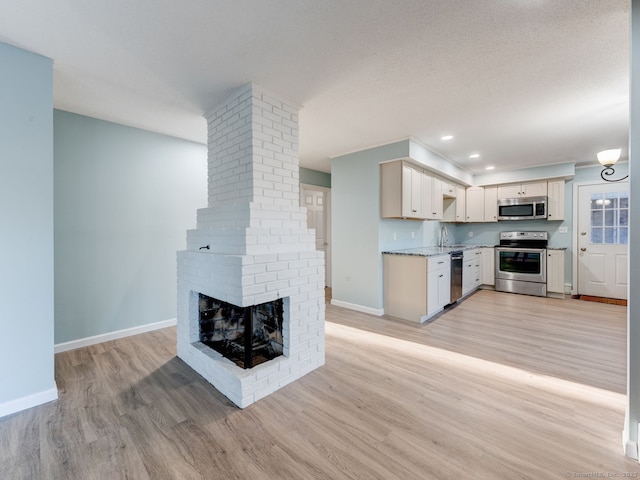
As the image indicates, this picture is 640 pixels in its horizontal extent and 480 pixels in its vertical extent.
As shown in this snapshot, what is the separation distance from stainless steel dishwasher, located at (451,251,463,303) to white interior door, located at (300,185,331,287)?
2491 mm

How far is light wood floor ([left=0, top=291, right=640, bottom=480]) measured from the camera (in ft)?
4.90

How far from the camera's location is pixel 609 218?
498cm

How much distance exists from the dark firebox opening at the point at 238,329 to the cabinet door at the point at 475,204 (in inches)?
209

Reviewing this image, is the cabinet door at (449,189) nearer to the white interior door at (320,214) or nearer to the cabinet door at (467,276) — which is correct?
the cabinet door at (467,276)

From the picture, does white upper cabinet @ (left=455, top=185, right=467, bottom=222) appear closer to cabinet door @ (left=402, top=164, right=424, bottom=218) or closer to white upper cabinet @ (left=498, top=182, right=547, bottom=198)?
white upper cabinet @ (left=498, top=182, right=547, bottom=198)

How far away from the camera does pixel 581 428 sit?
1.76 meters

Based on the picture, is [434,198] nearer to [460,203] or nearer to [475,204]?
[460,203]

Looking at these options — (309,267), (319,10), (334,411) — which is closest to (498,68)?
(319,10)

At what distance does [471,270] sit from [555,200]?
2.05 m

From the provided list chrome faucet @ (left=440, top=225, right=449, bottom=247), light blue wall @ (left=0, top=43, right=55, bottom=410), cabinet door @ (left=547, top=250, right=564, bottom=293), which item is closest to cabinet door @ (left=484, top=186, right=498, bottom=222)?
chrome faucet @ (left=440, top=225, right=449, bottom=247)

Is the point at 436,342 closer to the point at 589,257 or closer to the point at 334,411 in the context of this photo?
the point at 334,411

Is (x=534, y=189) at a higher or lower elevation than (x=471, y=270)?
higher

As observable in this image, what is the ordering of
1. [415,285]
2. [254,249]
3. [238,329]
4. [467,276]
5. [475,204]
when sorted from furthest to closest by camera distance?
[475,204]
[467,276]
[415,285]
[238,329]
[254,249]

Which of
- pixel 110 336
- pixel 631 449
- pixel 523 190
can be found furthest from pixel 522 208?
pixel 110 336
